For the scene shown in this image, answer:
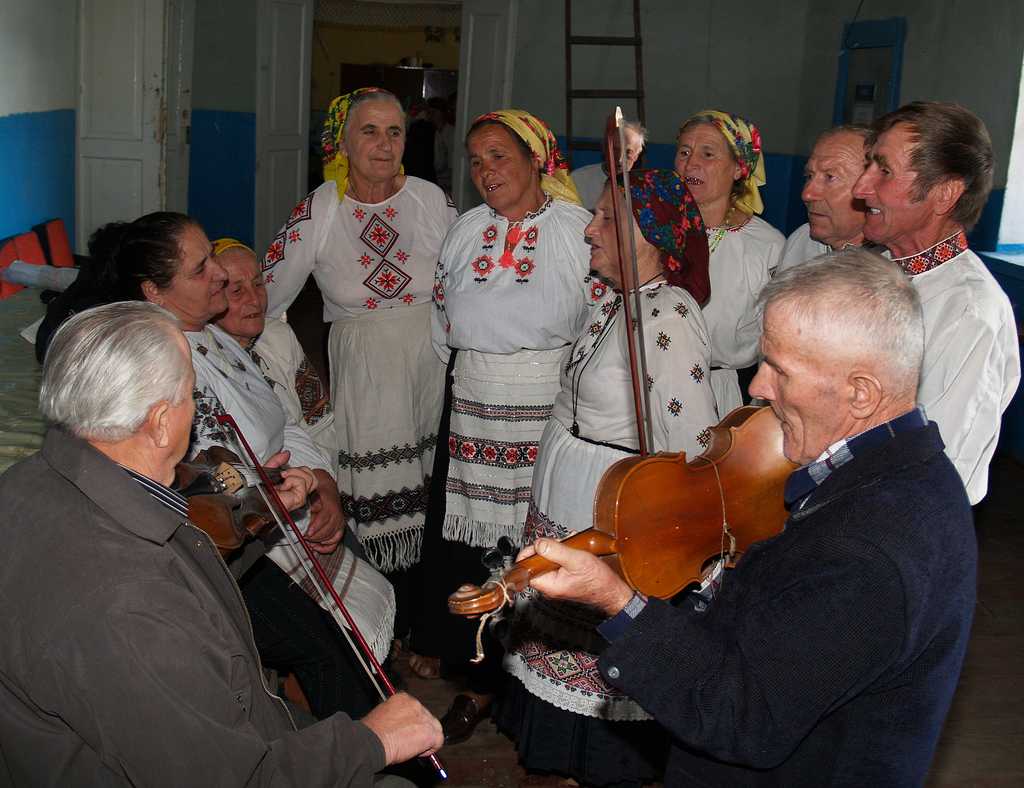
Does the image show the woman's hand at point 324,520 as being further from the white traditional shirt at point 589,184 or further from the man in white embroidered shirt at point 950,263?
the white traditional shirt at point 589,184

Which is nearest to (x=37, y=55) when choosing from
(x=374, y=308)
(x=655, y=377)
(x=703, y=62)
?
(x=374, y=308)

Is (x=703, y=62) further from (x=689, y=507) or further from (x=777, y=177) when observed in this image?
(x=689, y=507)

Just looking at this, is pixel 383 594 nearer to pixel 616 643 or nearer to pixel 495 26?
pixel 616 643

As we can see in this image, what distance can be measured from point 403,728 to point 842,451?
2.76ft

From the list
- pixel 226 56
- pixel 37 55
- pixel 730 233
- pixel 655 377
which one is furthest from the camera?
pixel 226 56

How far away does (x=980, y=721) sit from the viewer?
3.42 meters

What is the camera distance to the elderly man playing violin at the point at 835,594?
4.19ft

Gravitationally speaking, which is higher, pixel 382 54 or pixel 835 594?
pixel 382 54

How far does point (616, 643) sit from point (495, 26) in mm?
7903

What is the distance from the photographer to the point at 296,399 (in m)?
3.21

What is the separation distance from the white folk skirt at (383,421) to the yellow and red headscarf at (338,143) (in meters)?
0.52

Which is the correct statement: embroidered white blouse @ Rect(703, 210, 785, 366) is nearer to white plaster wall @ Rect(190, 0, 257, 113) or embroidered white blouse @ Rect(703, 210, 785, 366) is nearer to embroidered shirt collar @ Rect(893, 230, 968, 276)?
embroidered shirt collar @ Rect(893, 230, 968, 276)

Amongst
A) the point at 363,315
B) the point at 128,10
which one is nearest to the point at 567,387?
the point at 363,315

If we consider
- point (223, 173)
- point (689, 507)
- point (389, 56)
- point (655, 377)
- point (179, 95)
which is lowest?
point (689, 507)
